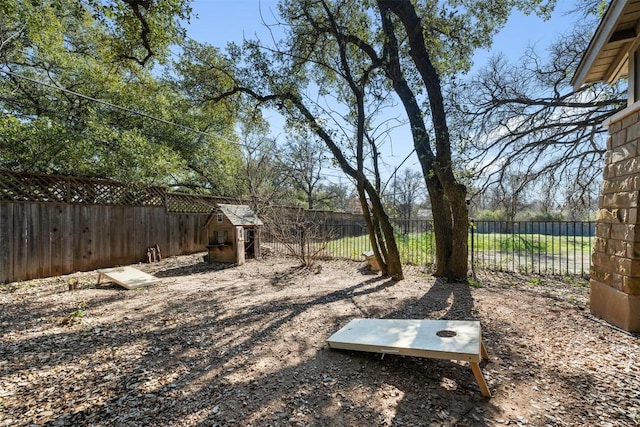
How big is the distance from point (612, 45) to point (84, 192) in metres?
9.06

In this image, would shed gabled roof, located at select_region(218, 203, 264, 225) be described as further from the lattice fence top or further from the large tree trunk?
the large tree trunk

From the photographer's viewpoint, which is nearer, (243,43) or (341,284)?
(341,284)

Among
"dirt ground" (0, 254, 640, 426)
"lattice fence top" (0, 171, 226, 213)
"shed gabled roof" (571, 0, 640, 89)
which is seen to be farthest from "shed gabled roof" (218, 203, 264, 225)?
"shed gabled roof" (571, 0, 640, 89)

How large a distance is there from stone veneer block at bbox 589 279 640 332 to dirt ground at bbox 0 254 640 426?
0.14 meters

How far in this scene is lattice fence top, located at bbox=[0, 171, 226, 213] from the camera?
5.51m

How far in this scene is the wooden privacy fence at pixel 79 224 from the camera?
5477mm

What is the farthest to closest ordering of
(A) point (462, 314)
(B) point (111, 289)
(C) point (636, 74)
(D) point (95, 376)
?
(B) point (111, 289), (A) point (462, 314), (C) point (636, 74), (D) point (95, 376)

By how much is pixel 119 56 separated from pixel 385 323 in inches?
264

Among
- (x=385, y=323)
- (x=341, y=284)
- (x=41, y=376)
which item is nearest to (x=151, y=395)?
(x=41, y=376)

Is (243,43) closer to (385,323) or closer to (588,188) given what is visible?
(385,323)

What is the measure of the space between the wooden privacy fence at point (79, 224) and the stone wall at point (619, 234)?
8.86m

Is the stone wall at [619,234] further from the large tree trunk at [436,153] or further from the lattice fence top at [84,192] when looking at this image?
the lattice fence top at [84,192]

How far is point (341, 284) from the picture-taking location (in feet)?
18.0

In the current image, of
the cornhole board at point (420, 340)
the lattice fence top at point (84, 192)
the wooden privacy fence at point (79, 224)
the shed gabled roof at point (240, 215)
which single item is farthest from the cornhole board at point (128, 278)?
the cornhole board at point (420, 340)
